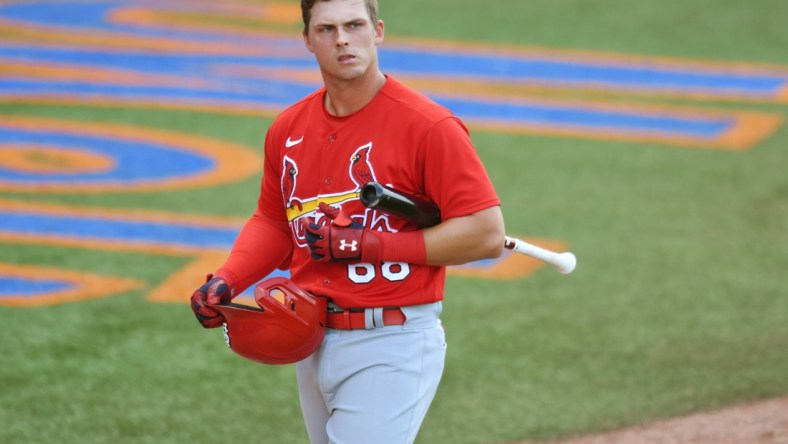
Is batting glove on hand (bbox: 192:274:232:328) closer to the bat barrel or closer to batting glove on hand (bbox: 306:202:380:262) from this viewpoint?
batting glove on hand (bbox: 306:202:380:262)

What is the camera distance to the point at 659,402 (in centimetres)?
629

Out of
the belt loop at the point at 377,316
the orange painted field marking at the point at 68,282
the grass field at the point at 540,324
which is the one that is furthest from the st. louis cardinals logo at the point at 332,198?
the orange painted field marking at the point at 68,282

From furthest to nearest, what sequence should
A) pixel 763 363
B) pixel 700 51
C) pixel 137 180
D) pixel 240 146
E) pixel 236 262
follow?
1. pixel 700 51
2. pixel 240 146
3. pixel 137 180
4. pixel 763 363
5. pixel 236 262

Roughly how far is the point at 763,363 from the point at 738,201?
131 inches

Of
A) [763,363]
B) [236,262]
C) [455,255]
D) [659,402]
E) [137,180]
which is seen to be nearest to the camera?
[455,255]

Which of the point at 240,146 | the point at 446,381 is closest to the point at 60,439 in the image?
the point at 446,381

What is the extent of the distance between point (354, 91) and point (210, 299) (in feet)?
2.55

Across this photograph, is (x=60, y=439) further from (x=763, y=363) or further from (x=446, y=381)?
(x=763, y=363)

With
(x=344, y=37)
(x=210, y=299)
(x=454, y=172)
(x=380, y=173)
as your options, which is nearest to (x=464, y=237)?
(x=454, y=172)

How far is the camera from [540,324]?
24.4 ft

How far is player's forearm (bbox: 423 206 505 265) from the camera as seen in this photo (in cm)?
359

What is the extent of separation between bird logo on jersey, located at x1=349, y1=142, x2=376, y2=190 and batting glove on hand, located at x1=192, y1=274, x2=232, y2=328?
0.55 metres

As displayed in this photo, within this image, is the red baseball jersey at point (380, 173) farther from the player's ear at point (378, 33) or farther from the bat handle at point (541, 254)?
the bat handle at point (541, 254)

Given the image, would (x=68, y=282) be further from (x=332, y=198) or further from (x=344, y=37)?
(x=344, y=37)
